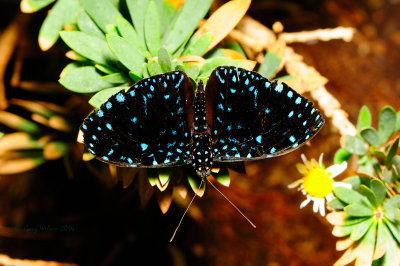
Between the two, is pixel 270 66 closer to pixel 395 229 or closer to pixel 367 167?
pixel 367 167

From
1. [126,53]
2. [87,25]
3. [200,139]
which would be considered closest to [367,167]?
[200,139]

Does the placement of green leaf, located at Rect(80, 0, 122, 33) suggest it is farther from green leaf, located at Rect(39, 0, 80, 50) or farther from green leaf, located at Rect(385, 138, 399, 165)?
green leaf, located at Rect(385, 138, 399, 165)

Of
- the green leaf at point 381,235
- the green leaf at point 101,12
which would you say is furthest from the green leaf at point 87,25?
the green leaf at point 381,235

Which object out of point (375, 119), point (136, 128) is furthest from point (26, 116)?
point (375, 119)

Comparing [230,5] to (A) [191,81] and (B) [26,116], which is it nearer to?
(A) [191,81]

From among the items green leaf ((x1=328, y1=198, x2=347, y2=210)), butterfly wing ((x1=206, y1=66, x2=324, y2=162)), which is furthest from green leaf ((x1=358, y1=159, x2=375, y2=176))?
butterfly wing ((x1=206, y1=66, x2=324, y2=162))
